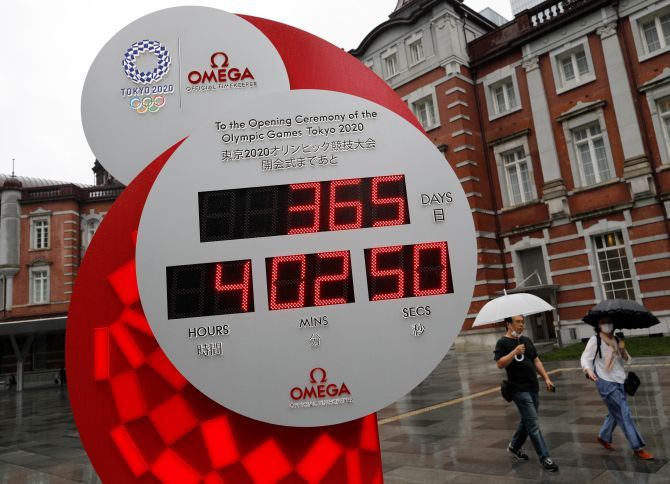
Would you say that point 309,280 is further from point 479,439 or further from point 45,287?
point 45,287

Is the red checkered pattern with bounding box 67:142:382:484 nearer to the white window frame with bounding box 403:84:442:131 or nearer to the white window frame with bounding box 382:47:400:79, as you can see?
the white window frame with bounding box 403:84:442:131

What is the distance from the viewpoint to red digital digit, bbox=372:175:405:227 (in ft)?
11.3

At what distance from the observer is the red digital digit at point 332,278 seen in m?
3.32

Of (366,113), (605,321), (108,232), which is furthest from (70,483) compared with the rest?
(605,321)

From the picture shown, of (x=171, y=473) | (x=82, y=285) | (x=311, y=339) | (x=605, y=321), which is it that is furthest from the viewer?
(x=605, y=321)

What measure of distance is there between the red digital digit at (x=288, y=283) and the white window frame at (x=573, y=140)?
72.1ft

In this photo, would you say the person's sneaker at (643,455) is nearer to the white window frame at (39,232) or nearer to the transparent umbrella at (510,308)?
the transparent umbrella at (510,308)

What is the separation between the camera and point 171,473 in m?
3.50

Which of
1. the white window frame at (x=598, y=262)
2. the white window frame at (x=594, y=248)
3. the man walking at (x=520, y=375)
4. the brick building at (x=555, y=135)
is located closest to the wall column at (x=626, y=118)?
the brick building at (x=555, y=135)

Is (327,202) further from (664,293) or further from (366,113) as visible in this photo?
(664,293)

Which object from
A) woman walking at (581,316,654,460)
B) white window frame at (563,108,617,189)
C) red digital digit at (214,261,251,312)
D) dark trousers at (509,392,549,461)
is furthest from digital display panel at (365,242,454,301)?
A: white window frame at (563,108,617,189)

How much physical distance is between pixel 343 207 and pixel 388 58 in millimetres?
27340

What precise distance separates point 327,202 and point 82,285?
201cm

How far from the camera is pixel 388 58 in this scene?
2850cm
